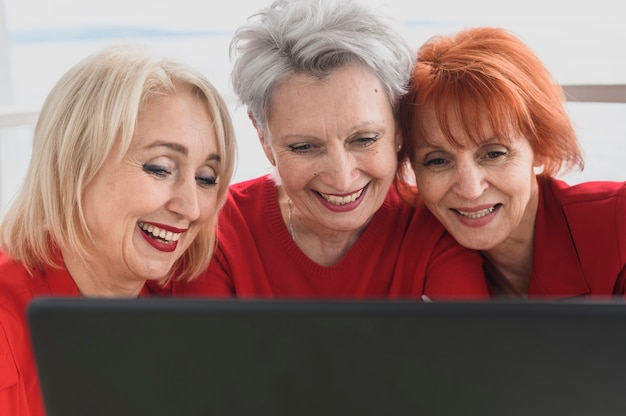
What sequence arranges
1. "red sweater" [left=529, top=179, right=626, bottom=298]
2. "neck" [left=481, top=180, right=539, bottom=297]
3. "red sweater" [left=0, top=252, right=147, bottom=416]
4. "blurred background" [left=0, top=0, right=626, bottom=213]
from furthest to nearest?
1. "blurred background" [left=0, top=0, right=626, bottom=213]
2. "neck" [left=481, top=180, right=539, bottom=297]
3. "red sweater" [left=529, top=179, right=626, bottom=298]
4. "red sweater" [left=0, top=252, right=147, bottom=416]

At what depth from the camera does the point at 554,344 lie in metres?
0.61

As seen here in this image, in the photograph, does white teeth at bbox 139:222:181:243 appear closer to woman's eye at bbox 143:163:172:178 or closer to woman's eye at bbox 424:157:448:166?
woman's eye at bbox 143:163:172:178

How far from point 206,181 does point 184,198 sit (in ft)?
0.27

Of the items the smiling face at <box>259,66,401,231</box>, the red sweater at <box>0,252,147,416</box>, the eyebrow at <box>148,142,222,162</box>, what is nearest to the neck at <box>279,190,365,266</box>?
the smiling face at <box>259,66,401,231</box>

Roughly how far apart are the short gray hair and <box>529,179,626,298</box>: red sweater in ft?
1.60

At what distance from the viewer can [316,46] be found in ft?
5.28

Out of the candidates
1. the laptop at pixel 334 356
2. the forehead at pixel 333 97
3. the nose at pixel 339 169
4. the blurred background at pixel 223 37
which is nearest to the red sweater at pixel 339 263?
the nose at pixel 339 169

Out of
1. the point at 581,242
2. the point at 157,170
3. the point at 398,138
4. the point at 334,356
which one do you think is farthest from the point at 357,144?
the point at 334,356

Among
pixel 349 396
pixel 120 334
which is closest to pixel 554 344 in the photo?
pixel 349 396

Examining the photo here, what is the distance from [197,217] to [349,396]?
3.27 feet

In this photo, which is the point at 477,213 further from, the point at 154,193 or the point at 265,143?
the point at 154,193

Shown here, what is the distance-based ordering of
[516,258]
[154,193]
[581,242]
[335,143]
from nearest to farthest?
[154,193] < [335,143] < [581,242] < [516,258]

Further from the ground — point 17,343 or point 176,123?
point 176,123

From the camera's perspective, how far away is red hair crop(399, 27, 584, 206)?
1.60 m
